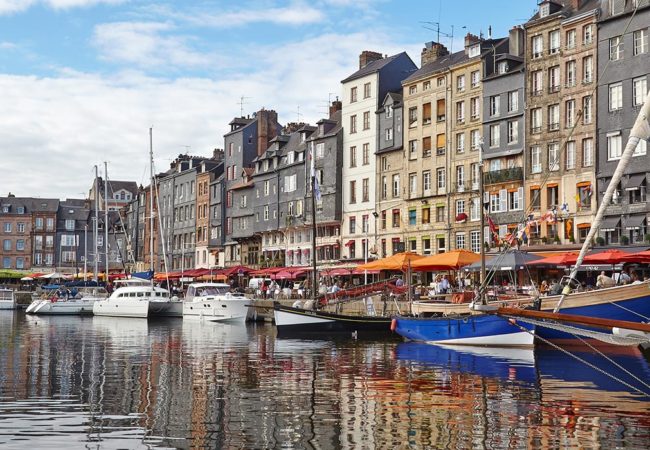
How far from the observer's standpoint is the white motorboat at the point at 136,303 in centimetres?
6800

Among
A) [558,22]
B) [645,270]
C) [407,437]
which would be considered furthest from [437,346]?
[558,22]

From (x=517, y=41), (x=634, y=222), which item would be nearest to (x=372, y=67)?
(x=517, y=41)

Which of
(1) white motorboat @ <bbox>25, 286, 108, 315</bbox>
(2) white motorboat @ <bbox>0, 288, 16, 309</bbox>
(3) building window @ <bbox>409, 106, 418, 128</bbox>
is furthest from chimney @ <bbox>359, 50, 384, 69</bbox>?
(2) white motorboat @ <bbox>0, 288, 16, 309</bbox>

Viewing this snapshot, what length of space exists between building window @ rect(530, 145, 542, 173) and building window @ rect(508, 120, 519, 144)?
1.86 m

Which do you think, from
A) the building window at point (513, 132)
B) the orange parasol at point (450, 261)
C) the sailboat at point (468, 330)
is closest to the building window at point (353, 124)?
the building window at point (513, 132)

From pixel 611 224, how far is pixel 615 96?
830cm

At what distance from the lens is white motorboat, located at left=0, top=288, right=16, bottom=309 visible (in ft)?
301

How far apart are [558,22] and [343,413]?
4645 cm

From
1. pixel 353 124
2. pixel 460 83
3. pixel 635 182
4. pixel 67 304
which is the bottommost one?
pixel 67 304

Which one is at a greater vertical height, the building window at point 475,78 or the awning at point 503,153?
the building window at point 475,78

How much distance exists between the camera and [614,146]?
178ft

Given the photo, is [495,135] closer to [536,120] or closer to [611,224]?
[536,120]

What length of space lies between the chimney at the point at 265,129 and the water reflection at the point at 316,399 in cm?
6142

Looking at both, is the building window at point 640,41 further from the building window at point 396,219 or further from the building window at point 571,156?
the building window at point 396,219
